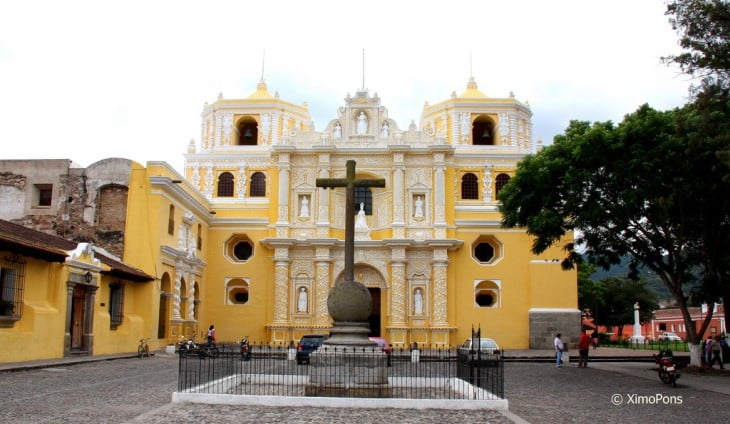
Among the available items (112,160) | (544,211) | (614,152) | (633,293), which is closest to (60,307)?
(112,160)

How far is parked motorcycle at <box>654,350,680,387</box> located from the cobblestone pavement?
0.77 feet

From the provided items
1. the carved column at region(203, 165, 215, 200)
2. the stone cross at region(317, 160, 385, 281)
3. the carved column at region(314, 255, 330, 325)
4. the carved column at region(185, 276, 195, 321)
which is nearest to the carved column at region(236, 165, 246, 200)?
the carved column at region(203, 165, 215, 200)

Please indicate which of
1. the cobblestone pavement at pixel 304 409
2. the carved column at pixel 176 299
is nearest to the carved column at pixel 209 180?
the carved column at pixel 176 299

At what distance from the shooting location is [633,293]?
5794 centimetres

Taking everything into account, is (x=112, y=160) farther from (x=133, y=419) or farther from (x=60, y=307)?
(x=133, y=419)

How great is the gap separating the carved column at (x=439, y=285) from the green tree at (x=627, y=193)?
11.0m

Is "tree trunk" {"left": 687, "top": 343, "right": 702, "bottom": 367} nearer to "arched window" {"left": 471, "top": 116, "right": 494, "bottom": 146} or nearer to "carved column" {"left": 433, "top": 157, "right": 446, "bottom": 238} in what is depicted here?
"carved column" {"left": 433, "top": 157, "right": 446, "bottom": 238}

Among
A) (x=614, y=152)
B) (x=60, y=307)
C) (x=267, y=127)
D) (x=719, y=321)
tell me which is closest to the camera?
(x=614, y=152)

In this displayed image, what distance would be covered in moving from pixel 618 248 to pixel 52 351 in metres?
16.8

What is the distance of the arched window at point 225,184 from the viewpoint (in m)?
37.1

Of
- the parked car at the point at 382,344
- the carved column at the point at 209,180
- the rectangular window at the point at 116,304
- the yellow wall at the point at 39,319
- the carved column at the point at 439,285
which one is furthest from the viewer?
the carved column at the point at 209,180

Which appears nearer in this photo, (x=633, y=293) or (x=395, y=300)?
(x=395, y=300)

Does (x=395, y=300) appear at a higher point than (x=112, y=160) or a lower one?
lower

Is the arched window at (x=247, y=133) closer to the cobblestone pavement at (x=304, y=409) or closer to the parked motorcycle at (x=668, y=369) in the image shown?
the cobblestone pavement at (x=304, y=409)
